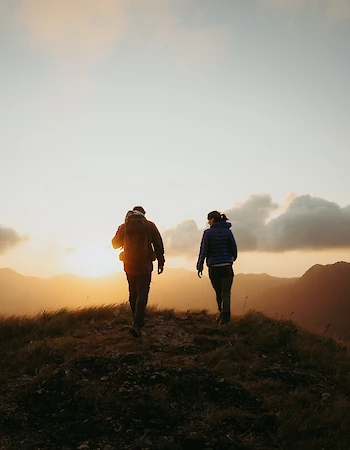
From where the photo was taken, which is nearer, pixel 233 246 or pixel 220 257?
pixel 220 257

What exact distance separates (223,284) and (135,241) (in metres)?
2.55

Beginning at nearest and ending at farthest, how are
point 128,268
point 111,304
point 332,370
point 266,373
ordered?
point 266,373
point 332,370
point 128,268
point 111,304

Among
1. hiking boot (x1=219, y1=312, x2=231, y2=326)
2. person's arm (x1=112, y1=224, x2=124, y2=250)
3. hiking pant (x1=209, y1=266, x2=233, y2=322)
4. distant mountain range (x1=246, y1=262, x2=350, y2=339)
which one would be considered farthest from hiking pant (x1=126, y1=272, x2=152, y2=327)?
distant mountain range (x1=246, y1=262, x2=350, y2=339)

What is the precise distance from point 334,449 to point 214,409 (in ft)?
5.11

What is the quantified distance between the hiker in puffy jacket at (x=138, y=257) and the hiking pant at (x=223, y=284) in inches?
61.5

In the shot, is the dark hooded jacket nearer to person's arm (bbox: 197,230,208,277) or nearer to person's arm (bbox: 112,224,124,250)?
person's arm (bbox: 112,224,124,250)

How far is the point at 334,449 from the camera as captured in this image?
454 centimetres

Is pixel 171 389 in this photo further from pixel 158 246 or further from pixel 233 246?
pixel 233 246

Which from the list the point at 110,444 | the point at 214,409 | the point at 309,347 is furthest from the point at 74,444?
the point at 309,347

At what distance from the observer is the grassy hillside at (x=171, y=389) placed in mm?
4609

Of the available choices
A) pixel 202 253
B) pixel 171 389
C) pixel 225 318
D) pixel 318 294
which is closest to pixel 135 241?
pixel 202 253

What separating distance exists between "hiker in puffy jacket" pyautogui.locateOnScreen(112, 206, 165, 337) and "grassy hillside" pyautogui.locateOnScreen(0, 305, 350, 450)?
2.16ft

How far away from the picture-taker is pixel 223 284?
9.29 meters

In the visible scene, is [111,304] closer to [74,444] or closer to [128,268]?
[128,268]
